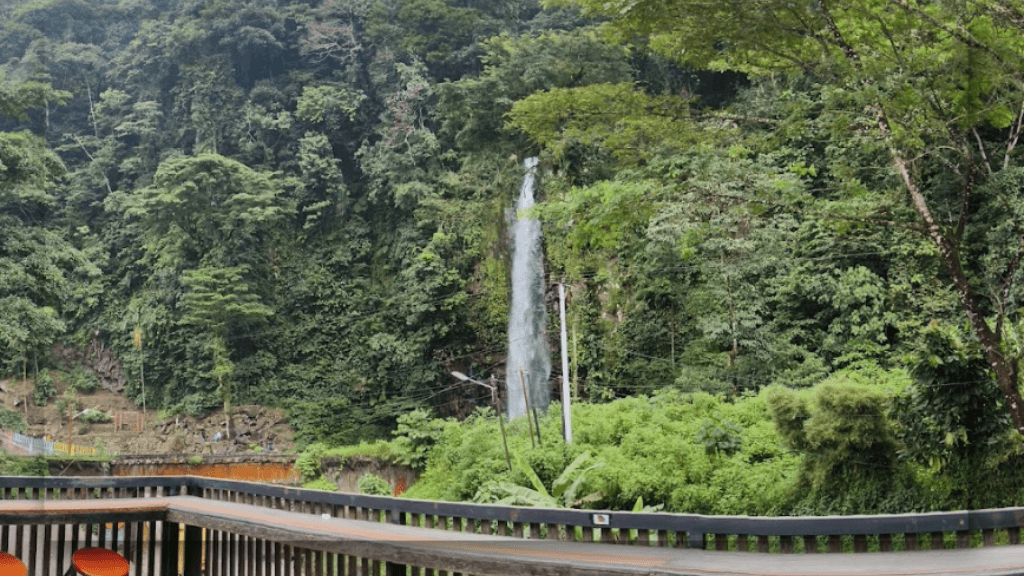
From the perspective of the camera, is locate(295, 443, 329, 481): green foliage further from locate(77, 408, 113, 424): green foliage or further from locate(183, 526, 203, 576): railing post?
locate(183, 526, 203, 576): railing post

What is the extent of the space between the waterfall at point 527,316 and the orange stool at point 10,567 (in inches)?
829

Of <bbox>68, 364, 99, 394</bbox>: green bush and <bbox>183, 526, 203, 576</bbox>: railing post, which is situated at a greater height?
<bbox>183, 526, 203, 576</bbox>: railing post

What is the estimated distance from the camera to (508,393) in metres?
27.1

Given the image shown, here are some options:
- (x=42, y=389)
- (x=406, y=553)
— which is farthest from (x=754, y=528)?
(x=42, y=389)

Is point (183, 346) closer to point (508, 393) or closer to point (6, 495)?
point (508, 393)

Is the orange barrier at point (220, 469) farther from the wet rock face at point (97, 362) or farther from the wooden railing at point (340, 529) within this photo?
the wooden railing at point (340, 529)

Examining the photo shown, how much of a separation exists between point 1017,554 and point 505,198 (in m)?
25.1

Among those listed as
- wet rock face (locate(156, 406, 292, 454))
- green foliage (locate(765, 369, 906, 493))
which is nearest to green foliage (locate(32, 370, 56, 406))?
wet rock face (locate(156, 406, 292, 454))

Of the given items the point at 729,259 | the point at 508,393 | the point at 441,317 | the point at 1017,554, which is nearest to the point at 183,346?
the point at 441,317

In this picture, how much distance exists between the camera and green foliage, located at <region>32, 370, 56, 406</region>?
33.0 meters

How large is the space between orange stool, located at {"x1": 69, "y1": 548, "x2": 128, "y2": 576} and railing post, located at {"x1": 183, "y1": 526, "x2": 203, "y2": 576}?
24.9 inches

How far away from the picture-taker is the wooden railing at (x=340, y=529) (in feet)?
10.5

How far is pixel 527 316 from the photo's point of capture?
26.3 m

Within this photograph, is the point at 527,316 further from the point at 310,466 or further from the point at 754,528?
the point at 754,528
